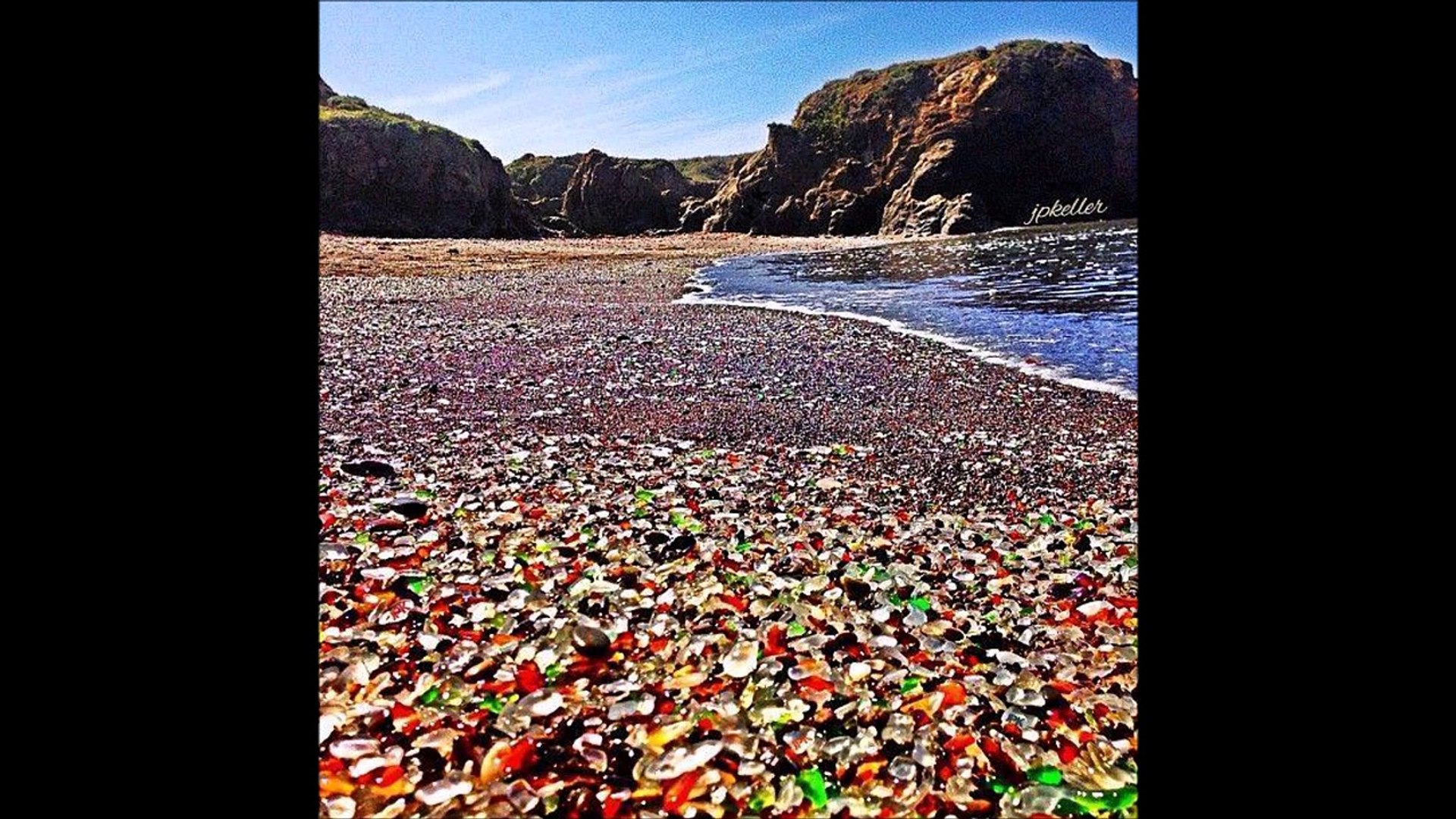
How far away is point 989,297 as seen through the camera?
27422mm

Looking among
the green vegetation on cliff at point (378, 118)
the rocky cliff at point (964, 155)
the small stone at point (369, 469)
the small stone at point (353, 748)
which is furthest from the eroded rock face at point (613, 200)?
the small stone at point (353, 748)

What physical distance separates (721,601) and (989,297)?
24.7 m

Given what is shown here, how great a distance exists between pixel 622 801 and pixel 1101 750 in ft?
6.82

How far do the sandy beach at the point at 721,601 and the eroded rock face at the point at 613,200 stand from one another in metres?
98.5

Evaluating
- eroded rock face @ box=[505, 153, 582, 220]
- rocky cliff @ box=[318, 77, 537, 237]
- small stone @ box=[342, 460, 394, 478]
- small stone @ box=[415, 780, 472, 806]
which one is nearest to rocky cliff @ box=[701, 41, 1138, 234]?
rocky cliff @ box=[318, 77, 537, 237]

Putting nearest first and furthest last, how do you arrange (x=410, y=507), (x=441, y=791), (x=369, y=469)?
(x=441, y=791) < (x=410, y=507) < (x=369, y=469)

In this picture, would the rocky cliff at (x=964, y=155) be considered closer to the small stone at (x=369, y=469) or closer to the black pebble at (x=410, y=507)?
the small stone at (x=369, y=469)

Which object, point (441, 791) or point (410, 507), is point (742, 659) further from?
point (410, 507)

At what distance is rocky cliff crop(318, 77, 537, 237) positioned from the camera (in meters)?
72.1

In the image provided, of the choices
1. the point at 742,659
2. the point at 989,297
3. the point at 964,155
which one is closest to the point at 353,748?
the point at 742,659

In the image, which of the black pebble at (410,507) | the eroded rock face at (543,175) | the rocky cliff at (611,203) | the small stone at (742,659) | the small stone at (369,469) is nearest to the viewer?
the small stone at (742,659)

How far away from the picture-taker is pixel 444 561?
541 centimetres

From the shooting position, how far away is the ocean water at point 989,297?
16.1 metres
